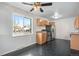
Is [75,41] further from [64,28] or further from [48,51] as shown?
[64,28]

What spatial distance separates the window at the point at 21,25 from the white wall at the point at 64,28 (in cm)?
429

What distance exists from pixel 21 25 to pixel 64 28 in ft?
16.9

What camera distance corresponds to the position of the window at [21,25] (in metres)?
4.60

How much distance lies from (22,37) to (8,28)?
1.21 metres

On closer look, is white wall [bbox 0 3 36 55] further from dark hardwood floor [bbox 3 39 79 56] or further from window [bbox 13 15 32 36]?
dark hardwood floor [bbox 3 39 79 56]

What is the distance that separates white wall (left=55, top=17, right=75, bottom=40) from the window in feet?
14.1

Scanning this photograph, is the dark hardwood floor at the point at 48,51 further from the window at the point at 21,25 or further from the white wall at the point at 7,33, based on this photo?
the window at the point at 21,25

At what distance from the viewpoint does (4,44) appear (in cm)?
375

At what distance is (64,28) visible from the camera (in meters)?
8.68

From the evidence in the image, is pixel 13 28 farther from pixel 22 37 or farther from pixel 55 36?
pixel 55 36

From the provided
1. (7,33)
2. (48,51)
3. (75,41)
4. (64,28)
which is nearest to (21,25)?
(7,33)

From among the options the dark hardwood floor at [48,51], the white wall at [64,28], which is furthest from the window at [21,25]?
the white wall at [64,28]

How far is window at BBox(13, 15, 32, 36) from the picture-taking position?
4598 mm

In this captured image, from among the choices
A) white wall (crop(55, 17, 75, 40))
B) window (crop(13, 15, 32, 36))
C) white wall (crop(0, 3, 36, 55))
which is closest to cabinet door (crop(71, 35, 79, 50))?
window (crop(13, 15, 32, 36))
